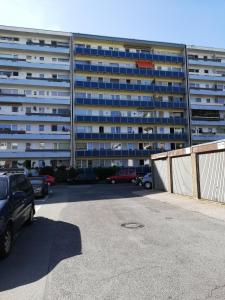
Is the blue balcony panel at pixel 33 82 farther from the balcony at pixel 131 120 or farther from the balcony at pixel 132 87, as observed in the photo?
the balcony at pixel 131 120

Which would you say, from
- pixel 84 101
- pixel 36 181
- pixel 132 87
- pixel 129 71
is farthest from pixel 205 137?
pixel 36 181

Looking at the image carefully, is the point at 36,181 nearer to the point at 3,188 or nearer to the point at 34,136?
the point at 3,188

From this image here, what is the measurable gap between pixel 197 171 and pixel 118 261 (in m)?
12.6

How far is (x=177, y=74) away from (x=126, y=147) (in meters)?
15.5

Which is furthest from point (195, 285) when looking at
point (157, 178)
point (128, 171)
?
point (128, 171)

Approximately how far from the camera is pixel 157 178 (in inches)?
1067

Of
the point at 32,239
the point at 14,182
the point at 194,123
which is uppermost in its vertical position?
the point at 194,123

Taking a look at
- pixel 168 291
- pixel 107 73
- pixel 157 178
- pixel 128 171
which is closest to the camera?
pixel 168 291

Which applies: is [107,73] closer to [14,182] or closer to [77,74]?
[77,74]

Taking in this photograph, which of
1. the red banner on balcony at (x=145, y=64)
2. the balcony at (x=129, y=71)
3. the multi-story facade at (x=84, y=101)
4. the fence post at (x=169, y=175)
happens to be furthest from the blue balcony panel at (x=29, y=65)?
the fence post at (x=169, y=175)

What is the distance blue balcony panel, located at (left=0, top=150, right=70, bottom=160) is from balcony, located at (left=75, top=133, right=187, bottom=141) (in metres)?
3.23

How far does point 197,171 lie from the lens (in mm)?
18297

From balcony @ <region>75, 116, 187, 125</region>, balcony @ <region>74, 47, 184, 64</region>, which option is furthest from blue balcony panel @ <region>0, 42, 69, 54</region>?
balcony @ <region>75, 116, 187, 125</region>

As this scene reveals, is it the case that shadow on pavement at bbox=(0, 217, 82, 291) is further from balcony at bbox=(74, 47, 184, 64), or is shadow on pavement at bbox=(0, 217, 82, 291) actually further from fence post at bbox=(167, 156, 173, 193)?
balcony at bbox=(74, 47, 184, 64)
